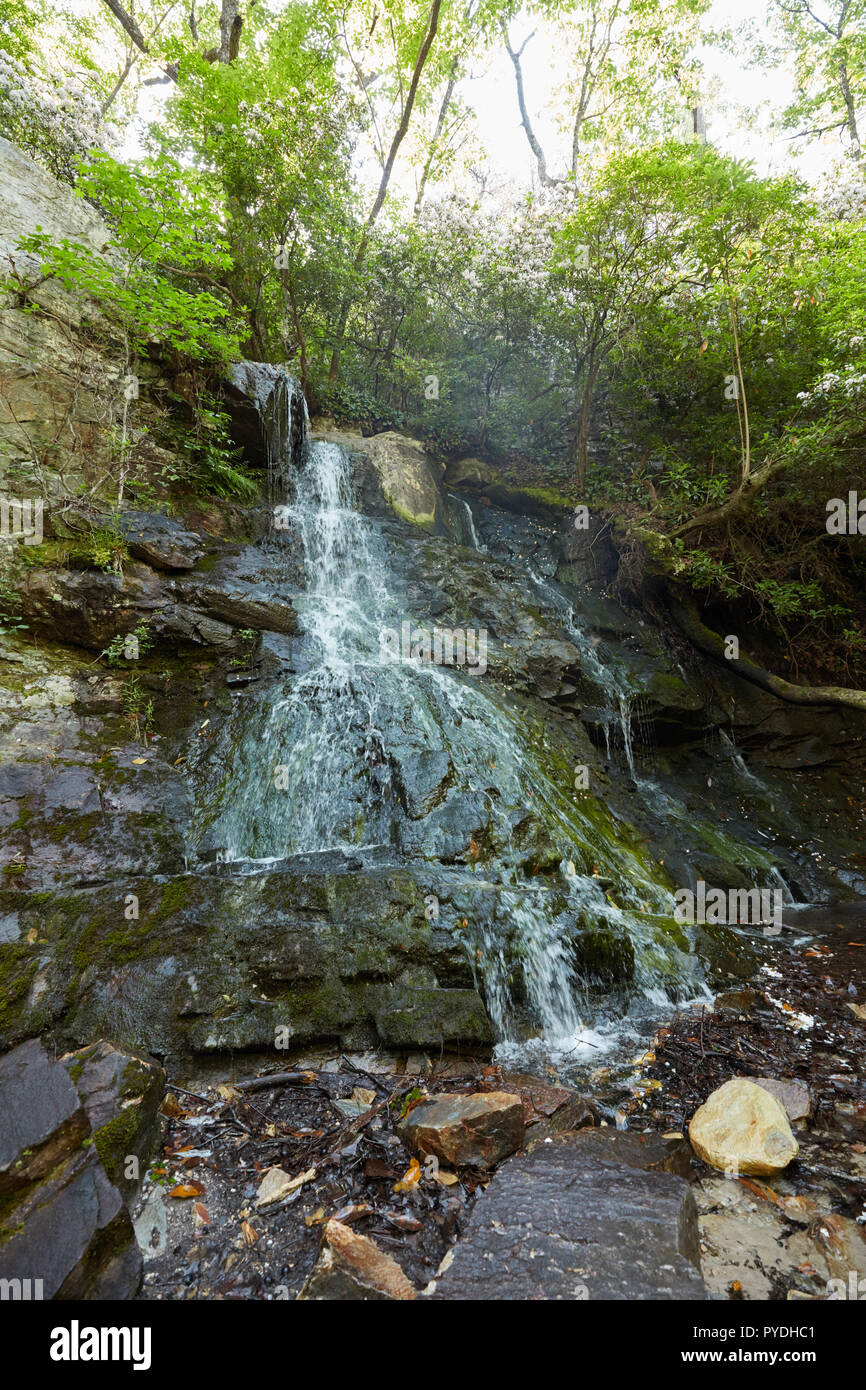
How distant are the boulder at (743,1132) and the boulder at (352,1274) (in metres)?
1.67

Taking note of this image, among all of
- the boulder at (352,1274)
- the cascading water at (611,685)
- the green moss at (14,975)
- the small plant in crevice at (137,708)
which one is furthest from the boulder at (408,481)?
the boulder at (352,1274)

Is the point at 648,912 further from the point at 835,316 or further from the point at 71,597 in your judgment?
the point at 835,316

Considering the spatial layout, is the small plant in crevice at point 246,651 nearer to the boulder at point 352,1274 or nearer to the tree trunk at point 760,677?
the boulder at point 352,1274

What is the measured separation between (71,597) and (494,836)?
507 centimetres

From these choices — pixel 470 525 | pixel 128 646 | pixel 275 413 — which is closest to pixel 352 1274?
pixel 128 646

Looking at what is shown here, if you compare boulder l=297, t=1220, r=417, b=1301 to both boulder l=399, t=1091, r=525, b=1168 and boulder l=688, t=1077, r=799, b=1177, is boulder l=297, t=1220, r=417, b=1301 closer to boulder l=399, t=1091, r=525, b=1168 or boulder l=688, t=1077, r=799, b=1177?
boulder l=399, t=1091, r=525, b=1168

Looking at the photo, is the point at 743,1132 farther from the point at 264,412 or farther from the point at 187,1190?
the point at 264,412

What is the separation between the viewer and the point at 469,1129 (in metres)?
2.60

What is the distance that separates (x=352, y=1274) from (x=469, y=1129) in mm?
825

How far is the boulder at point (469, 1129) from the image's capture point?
2.54 meters

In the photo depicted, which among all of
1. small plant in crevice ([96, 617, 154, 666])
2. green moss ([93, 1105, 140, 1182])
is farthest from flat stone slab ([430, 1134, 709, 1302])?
small plant in crevice ([96, 617, 154, 666])

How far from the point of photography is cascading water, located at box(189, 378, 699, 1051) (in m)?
4.37

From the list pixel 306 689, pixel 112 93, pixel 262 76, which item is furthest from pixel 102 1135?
pixel 112 93
